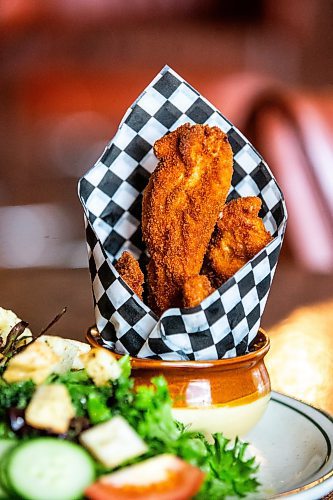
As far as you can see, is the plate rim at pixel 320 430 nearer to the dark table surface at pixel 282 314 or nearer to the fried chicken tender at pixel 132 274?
the dark table surface at pixel 282 314

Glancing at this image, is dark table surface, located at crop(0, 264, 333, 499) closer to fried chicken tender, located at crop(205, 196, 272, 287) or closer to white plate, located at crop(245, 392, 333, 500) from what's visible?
white plate, located at crop(245, 392, 333, 500)

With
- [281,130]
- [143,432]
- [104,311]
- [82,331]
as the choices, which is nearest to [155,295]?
[104,311]

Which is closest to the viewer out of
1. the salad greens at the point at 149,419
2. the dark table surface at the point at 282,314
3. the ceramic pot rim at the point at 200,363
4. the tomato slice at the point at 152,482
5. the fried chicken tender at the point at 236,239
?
the tomato slice at the point at 152,482

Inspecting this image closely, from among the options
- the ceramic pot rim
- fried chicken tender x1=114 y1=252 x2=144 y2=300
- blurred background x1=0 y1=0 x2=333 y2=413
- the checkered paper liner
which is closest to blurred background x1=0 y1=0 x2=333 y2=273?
blurred background x1=0 y1=0 x2=333 y2=413

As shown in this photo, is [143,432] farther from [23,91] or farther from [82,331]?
[23,91]

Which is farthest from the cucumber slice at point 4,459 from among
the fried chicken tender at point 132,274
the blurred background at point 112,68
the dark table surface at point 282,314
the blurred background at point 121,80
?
the blurred background at point 112,68

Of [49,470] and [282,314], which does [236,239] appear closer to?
[49,470]
